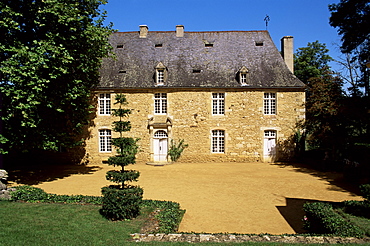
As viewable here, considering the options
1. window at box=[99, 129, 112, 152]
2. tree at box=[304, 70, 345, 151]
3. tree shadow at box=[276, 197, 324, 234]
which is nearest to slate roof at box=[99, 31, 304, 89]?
tree at box=[304, 70, 345, 151]

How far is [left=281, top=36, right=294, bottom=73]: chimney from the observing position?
2073 cm

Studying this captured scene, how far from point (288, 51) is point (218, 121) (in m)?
7.58

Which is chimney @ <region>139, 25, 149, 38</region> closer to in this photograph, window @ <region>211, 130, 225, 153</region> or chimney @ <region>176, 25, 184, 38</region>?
chimney @ <region>176, 25, 184, 38</region>

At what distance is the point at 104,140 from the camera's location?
65.5ft

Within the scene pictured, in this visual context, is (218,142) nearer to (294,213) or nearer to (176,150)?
(176,150)

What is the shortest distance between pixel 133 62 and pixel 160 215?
15.2 metres

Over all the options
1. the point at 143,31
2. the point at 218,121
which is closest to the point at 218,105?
the point at 218,121

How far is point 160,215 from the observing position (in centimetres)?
777

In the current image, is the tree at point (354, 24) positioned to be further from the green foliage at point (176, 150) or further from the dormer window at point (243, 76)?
the green foliage at point (176, 150)

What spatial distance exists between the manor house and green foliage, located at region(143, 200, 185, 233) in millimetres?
10748

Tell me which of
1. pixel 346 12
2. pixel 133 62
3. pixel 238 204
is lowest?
pixel 238 204

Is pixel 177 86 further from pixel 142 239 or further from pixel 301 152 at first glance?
pixel 142 239

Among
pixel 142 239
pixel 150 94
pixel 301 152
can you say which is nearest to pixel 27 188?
pixel 142 239

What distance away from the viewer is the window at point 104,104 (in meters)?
19.8
